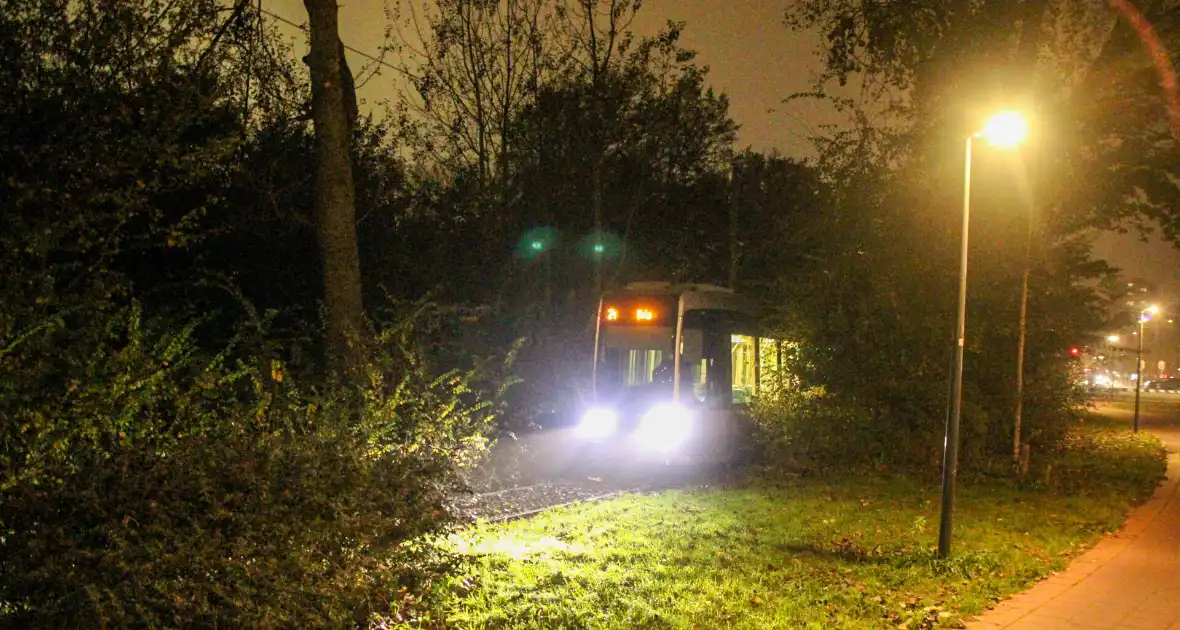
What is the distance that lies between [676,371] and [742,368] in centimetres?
170

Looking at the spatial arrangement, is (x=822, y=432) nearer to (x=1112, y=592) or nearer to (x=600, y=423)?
(x=600, y=423)

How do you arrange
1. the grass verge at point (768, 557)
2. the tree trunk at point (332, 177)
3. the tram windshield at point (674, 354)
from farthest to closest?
the tram windshield at point (674, 354), the tree trunk at point (332, 177), the grass verge at point (768, 557)

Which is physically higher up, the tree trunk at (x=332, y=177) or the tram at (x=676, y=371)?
the tree trunk at (x=332, y=177)

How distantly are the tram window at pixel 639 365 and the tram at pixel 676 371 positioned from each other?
21mm

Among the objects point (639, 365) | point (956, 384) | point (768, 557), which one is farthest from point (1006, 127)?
point (639, 365)

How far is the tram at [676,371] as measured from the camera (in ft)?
64.6

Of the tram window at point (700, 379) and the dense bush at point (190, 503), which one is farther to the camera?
the tram window at point (700, 379)

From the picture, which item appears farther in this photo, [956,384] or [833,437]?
[833,437]

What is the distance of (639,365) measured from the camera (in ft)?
66.5

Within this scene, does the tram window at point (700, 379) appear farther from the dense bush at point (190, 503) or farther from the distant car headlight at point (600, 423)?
the dense bush at point (190, 503)

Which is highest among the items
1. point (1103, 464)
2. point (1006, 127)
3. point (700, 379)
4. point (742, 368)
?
point (1006, 127)

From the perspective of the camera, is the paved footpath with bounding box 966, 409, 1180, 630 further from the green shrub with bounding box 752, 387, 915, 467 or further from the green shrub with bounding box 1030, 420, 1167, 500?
the green shrub with bounding box 752, 387, 915, 467

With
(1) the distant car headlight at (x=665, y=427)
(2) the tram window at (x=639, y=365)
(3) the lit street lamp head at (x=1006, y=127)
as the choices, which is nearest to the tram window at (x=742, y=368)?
(1) the distant car headlight at (x=665, y=427)

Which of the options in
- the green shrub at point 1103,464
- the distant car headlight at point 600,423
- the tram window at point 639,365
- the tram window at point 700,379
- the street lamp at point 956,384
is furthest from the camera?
the distant car headlight at point 600,423
